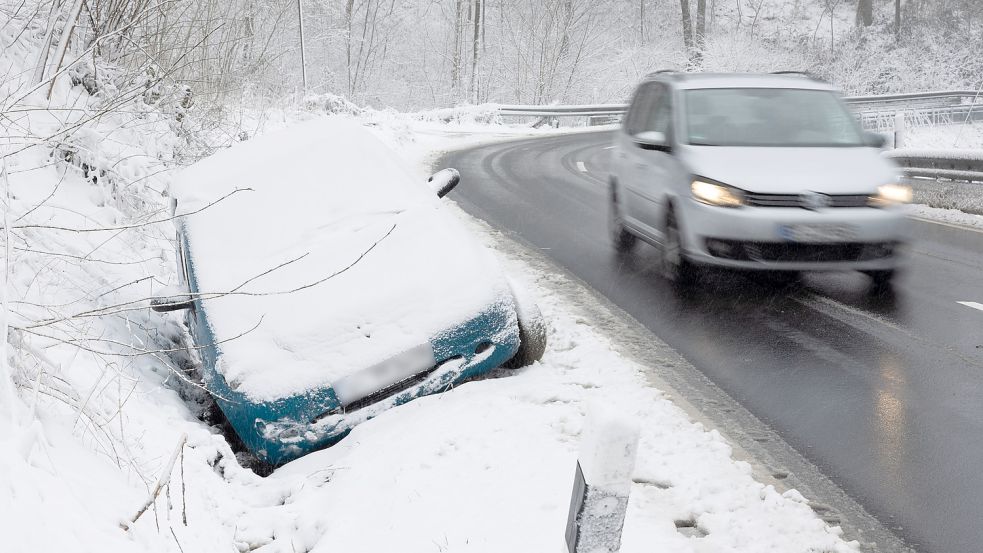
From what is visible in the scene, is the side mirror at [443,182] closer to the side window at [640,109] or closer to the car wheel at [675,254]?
the car wheel at [675,254]

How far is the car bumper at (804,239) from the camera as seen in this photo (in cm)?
609

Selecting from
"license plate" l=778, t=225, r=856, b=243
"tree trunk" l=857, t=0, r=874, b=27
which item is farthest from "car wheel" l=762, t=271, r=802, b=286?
"tree trunk" l=857, t=0, r=874, b=27

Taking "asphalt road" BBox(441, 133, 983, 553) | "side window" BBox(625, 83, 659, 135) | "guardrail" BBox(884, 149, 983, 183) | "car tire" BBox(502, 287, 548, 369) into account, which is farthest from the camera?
"guardrail" BBox(884, 149, 983, 183)

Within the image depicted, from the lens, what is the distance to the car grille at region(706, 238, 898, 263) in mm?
6129

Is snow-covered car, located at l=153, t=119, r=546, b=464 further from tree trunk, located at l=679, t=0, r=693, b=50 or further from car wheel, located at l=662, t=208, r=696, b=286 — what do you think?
tree trunk, located at l=679, t=0, r=693, b=50

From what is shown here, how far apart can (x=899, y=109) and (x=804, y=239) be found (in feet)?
74.3

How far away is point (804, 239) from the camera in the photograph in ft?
19.9

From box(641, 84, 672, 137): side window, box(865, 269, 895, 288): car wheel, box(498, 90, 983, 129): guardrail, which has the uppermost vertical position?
box(641, 84, 672, 137): side window

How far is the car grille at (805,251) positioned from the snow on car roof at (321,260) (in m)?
2.36

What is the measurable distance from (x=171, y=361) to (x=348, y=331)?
182 centimetres

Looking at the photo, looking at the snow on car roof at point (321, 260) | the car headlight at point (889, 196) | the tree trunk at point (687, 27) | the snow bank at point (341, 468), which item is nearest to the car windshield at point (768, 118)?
the car headlight at point (889, 196)

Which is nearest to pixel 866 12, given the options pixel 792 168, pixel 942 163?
pixel 942 163

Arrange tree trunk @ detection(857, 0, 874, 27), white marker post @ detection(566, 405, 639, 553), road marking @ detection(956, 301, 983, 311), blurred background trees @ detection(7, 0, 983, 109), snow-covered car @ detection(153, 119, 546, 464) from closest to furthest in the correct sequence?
1. white marker post @ detection(566, 405, 639, 553)
2. snow-covered car @ detection(153, 119, 546, 464)
3. road marking @ detection(956, 301, 983, 311)
4. blurred background trees @ detection(7, 0, 983, 109)
5. tree trunk @ detection(857, 0, 874, 27)

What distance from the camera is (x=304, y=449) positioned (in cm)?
411
